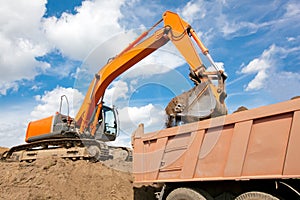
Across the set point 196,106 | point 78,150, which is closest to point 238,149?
point 196,106

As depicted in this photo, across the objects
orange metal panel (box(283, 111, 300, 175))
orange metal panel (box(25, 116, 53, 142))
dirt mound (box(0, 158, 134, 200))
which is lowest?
dirt mound (box(0, 158, 134, 200))

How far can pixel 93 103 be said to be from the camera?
1146cm

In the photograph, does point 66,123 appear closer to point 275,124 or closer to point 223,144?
point 223,144

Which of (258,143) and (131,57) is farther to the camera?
(131,57)

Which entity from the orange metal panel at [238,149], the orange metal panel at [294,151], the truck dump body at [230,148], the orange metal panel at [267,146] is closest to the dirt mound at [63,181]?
the truck dump body at [230,148]

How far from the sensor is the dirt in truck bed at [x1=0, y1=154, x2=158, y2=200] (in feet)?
24.1

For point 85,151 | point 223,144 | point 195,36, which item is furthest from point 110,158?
point 223,144

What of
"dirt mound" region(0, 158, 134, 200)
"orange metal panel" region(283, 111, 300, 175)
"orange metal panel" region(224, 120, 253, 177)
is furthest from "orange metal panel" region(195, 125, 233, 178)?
"dirt mound" region(0, 158, 134, 200)

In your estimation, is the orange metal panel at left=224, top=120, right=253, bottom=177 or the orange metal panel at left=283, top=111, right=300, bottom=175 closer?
the orange metal panel at left=283, top=111, right=300, bottom=175

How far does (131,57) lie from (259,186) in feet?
22.1

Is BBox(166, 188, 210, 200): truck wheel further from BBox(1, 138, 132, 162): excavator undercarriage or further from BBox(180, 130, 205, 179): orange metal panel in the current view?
BBox(1, 138, 132, 162): excavator undercarriage

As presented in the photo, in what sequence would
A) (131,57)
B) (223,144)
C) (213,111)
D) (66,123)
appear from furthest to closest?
(66,123), (131,57), (213,111), (223,144)

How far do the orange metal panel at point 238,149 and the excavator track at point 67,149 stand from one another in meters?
7.02

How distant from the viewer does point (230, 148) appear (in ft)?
15.0
